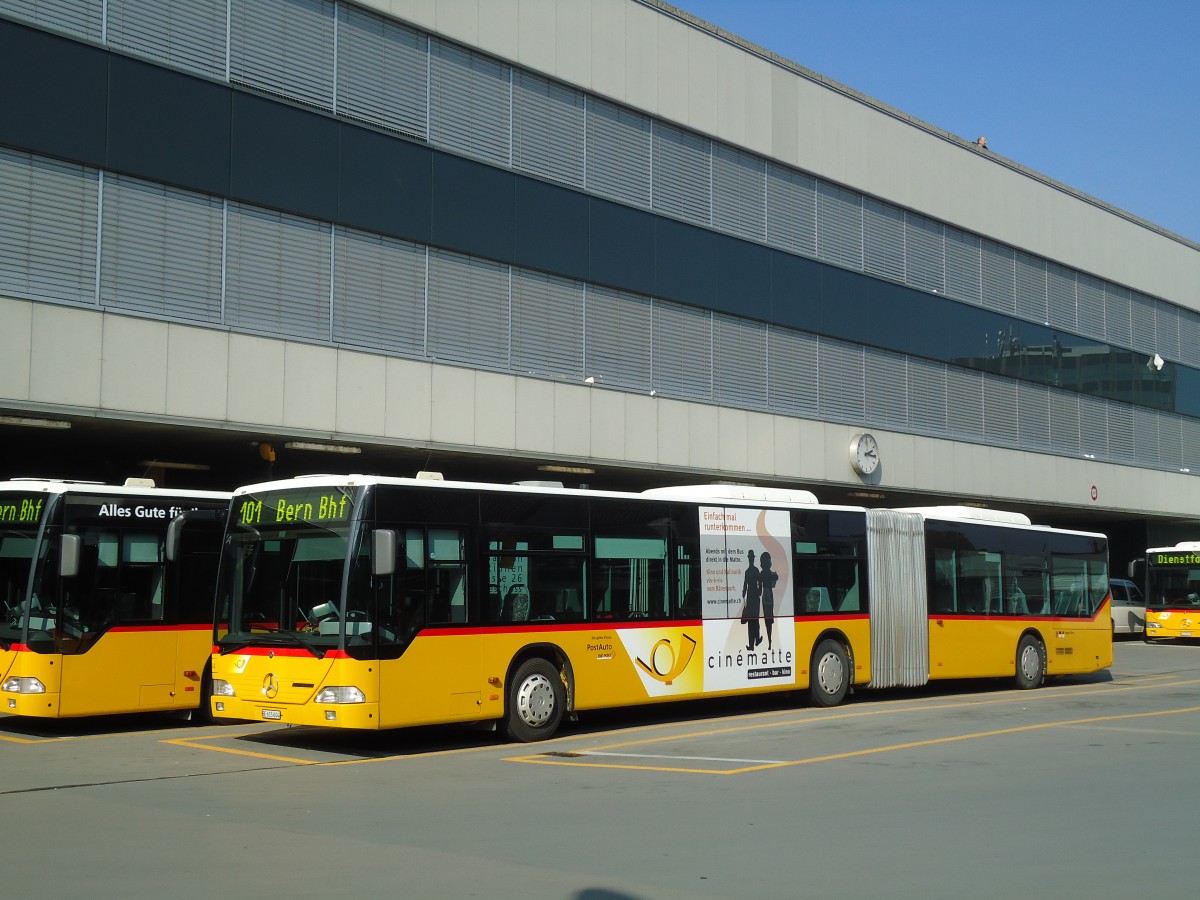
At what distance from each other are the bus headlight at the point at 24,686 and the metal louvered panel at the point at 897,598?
38.1ft

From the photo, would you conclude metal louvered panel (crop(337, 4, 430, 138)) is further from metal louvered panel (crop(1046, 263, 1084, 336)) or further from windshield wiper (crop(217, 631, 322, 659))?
metal louvered panel (crop(1046, 263, 1084, 336))

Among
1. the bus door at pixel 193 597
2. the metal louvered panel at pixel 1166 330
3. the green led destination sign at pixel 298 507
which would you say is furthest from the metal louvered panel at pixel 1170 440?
the green led destination sign at pixel 298 507

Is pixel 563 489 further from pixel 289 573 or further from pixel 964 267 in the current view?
pixel 964 267

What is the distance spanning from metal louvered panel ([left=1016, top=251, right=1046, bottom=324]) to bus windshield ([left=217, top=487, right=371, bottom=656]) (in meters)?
27.9

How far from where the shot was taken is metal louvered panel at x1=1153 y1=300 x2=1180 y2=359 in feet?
141

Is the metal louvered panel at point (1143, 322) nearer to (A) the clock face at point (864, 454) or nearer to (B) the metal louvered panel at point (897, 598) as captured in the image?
(A) the clock face at point (864, 454)

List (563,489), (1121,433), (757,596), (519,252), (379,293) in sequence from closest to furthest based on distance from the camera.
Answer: (563,489) → (757,596) → (379,293) → (519,252) → (1121,433)

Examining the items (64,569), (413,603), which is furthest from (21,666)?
(413,603)

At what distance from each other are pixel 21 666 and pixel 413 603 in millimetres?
4863

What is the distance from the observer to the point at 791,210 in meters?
30.2

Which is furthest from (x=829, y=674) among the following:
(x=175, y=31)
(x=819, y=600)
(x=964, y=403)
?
(x=964, y=403)

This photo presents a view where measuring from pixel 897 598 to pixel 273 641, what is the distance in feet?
34.4

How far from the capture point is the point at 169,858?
26.1 ft

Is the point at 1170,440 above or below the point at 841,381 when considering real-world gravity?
below
